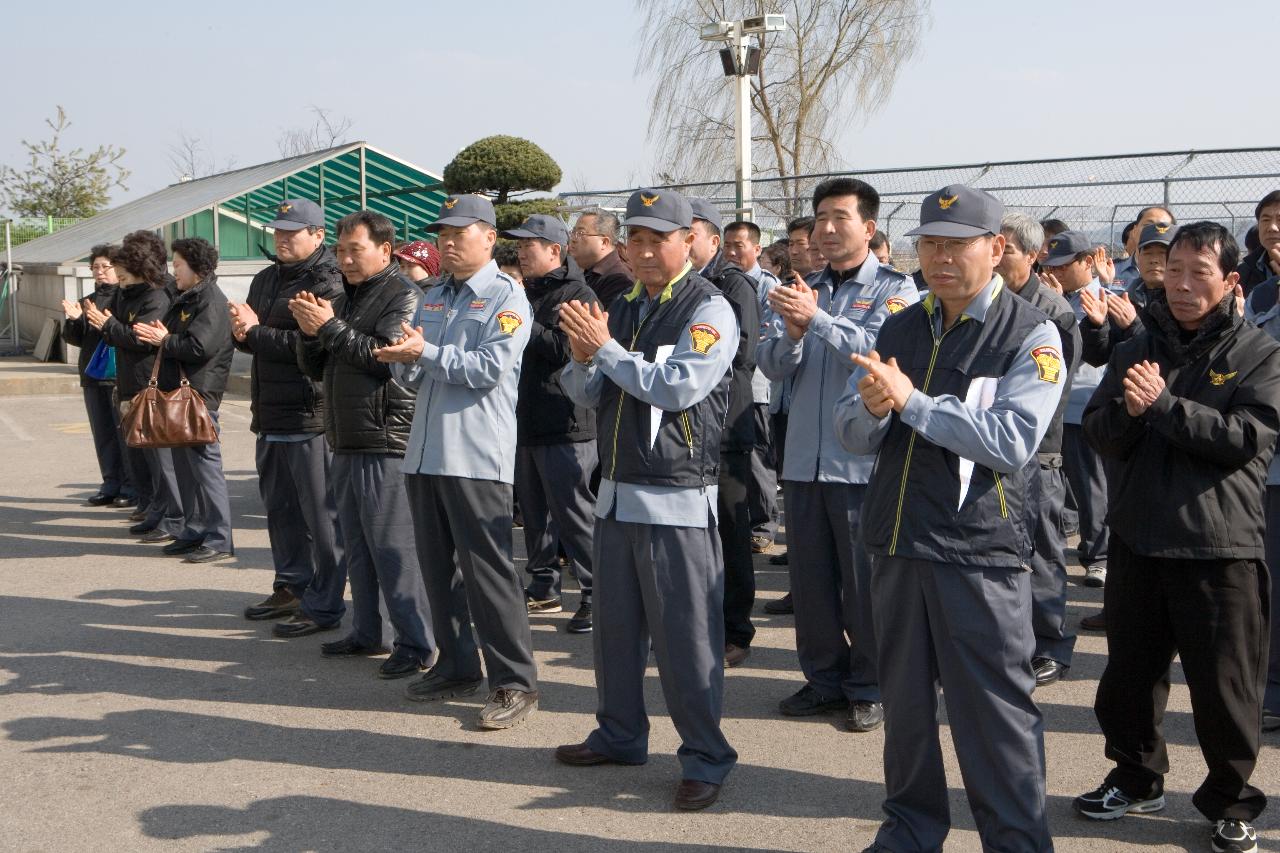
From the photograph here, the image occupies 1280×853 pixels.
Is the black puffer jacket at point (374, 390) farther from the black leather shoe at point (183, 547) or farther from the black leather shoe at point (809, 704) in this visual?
the black leather shoe at point (183, 547)

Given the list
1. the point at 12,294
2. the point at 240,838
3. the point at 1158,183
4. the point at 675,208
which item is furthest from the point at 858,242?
the point at 12,294

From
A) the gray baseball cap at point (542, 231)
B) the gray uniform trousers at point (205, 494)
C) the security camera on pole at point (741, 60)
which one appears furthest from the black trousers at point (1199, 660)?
the security camera on pole at point (741, 60)

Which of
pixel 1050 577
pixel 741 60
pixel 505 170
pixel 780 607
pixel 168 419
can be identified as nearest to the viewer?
pixel 1050 577

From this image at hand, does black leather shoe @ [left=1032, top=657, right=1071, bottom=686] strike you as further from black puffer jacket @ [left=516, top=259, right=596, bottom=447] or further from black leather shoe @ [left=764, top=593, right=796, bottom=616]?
black puffer jacket @ [left=516, top=259, right=596, bottom=447]

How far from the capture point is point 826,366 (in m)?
5.02

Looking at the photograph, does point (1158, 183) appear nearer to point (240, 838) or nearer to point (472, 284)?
point (472, 284)

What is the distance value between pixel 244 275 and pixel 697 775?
1965 centimetres

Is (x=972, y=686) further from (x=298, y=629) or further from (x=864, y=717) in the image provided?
(x=298, y=629)

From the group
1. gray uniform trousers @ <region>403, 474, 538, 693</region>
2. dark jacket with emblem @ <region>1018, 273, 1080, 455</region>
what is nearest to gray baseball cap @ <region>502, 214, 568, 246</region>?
gray uniform trousers @ <region>403, 474, 538, 693</region>

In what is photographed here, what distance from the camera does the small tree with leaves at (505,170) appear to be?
18969 mm

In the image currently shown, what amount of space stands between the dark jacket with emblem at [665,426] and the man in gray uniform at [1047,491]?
1.49 metres

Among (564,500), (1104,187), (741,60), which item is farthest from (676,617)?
(741,60)

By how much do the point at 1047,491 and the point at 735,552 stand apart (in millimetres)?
1403

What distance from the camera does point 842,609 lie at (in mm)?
5098
